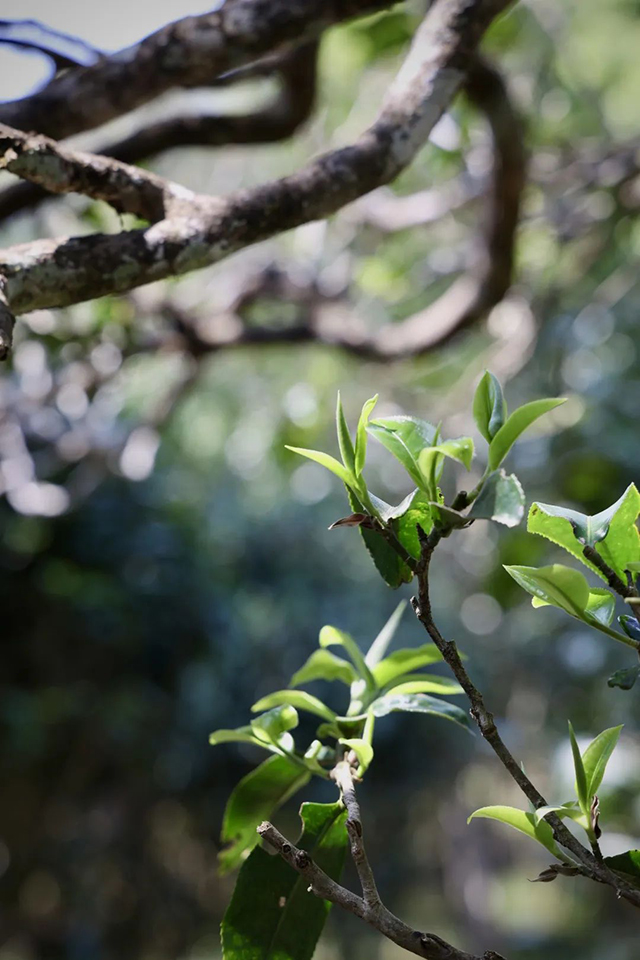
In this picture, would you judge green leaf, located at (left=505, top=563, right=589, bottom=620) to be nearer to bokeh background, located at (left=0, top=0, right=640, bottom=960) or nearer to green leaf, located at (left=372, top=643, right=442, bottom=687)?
green leaf, located at (left=372, top=643, right=442, bottom=687)

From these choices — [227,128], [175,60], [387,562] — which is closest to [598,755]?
[387,562]

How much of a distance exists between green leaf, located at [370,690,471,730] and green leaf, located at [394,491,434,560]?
9 centimetres

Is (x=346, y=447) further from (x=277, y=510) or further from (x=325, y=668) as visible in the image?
(x=277, y=510)

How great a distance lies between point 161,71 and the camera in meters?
0.71

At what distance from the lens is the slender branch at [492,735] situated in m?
0.35

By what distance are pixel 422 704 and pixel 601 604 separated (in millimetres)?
113

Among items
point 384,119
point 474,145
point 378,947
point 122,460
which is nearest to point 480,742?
point 378,947

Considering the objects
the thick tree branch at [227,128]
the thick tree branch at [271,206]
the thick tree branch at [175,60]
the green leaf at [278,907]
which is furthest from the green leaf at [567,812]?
the thick tree branch at [227,128]

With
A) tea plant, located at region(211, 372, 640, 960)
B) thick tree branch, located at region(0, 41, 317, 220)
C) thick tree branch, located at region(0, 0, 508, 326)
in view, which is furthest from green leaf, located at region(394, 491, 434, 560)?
thick tree branch, located at region(0, 41, 317, 220)

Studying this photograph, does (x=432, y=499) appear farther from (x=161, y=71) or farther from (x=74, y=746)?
(x=74, y=746)

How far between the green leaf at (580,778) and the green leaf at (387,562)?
0.10 metres

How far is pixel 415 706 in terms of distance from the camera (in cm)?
44

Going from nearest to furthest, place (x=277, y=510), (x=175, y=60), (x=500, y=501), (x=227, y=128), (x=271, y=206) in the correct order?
1. (x=500, y=501)
2. (x=271, y=206)
3. (x=175, y=60)
4. (x=227, y=128)
5. (x=277, y=510)

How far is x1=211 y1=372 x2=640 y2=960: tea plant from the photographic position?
0.34 metres
